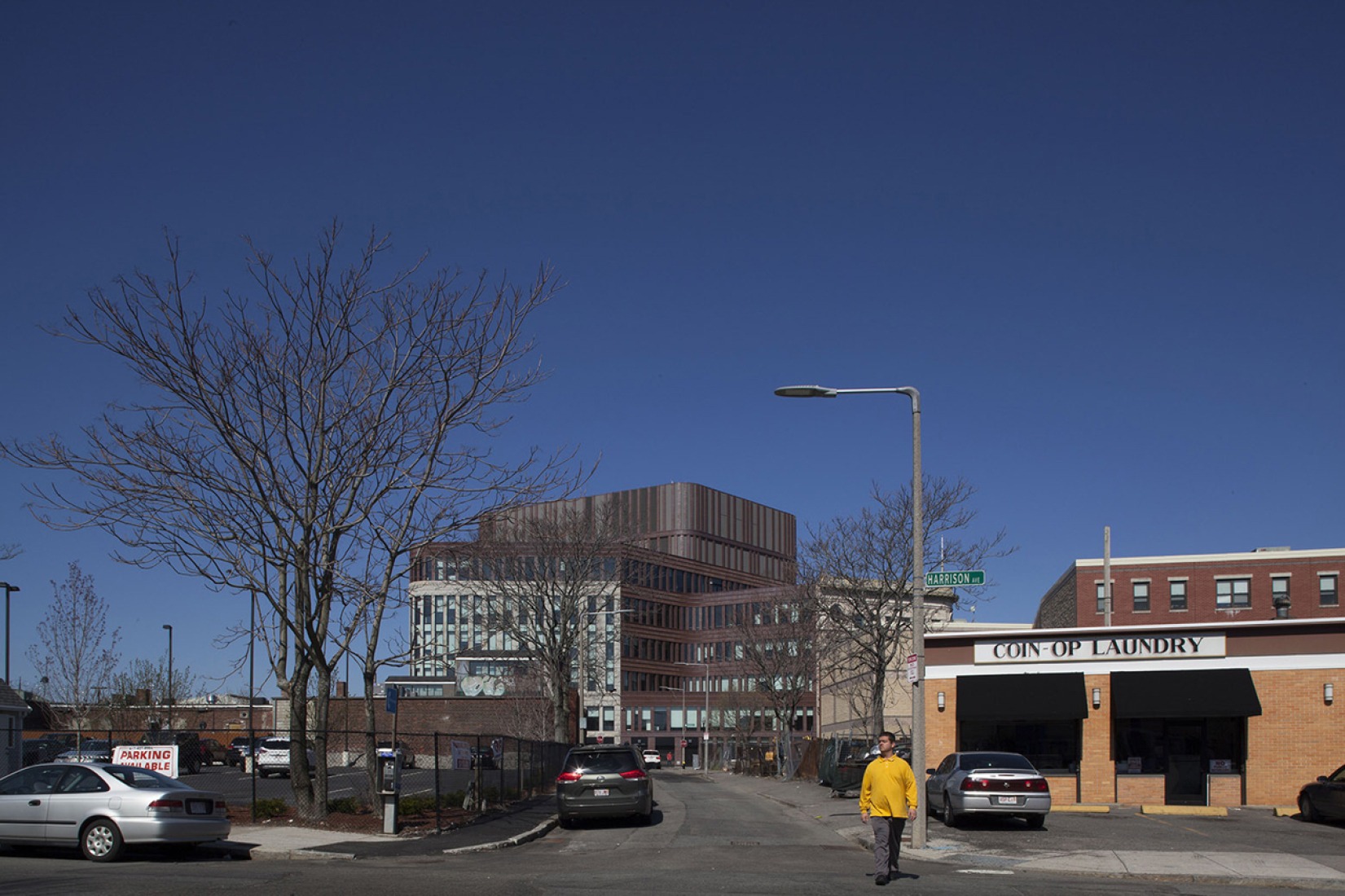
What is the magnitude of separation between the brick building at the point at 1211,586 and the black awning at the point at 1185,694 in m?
35.1

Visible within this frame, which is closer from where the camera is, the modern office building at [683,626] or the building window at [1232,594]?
the building window at [1232,594]

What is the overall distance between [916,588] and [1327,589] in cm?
5432

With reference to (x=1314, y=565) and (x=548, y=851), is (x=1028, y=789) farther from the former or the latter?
(x=1314, y=565)

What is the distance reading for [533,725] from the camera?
59.8m

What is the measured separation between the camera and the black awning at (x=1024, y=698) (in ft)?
105

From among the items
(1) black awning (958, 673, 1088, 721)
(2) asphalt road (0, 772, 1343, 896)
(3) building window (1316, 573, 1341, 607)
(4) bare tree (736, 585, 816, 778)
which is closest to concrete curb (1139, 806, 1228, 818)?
(1) black awning (958, 673, 1088, 721)

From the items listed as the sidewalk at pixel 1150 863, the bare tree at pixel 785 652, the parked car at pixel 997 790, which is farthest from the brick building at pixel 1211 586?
the sidewalk at pixel 1150 863

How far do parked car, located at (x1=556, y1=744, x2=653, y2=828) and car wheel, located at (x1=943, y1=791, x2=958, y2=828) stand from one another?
6.01m

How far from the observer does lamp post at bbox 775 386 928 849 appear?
773 inches

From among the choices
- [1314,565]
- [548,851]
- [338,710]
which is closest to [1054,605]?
[1314,565]

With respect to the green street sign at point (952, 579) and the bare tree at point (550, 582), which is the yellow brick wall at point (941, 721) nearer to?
the green street sign at point (952, 579)

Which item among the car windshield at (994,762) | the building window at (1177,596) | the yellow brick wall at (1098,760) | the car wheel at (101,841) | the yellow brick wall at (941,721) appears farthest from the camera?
the building window at (1177,596)

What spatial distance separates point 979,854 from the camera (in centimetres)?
1891

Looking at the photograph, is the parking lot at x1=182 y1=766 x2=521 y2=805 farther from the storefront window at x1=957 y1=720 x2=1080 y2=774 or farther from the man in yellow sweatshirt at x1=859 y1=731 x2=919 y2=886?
the storefront window at x1=957 y1=720 x2=1080 y2=774
